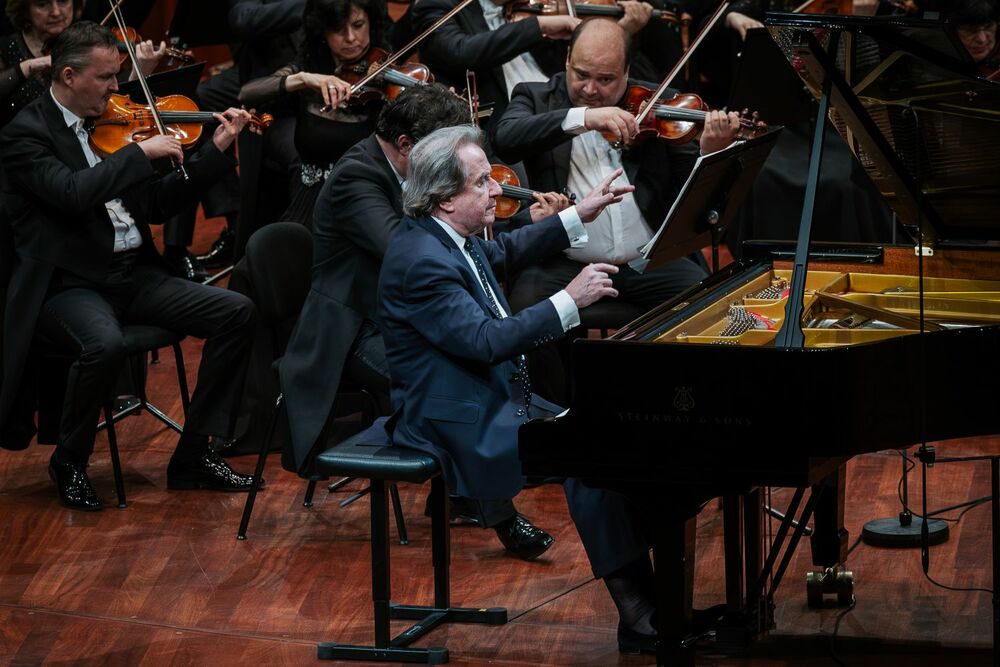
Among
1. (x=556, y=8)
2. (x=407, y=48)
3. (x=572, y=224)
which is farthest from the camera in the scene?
(x=556, y=8)

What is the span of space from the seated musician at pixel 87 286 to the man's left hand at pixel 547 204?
1.03m

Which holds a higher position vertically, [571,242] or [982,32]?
[982,32]

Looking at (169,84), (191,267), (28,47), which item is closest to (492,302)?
(169,84)

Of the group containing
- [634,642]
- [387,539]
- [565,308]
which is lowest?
[634,642]

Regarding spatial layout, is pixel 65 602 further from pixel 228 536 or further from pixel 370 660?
pixel 370 660

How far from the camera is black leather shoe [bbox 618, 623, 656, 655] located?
3.31 meters

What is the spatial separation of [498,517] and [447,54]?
213 centimetres

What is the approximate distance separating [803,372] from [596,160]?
215 centimetres

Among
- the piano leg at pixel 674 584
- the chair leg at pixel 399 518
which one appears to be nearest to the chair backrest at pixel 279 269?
the chair leg at pixel 399 518

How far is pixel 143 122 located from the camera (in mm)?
4844

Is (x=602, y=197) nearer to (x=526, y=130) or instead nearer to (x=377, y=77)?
(x=526, y=130)

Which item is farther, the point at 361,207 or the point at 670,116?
the point at 670,116

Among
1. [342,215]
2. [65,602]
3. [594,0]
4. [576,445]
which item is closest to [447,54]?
[594,0]

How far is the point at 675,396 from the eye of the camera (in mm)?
2783
